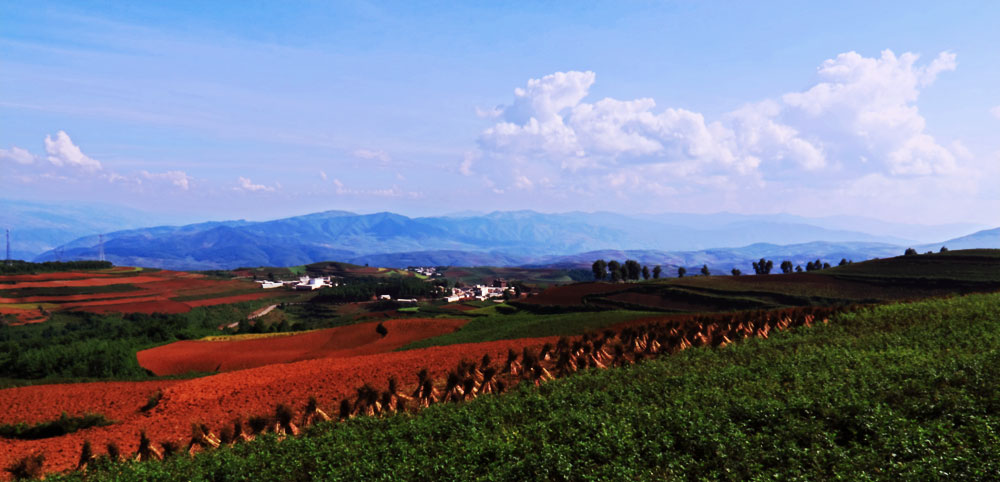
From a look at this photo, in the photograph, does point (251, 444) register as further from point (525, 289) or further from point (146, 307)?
point (525, 289)

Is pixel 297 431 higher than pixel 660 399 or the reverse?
the reverse

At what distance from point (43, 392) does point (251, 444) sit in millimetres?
19727

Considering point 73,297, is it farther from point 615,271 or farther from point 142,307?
point 615,271

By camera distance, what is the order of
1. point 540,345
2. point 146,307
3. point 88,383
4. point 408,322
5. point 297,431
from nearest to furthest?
point 297,431
point 540,345
point 88,383
point 408,322
point 146,307

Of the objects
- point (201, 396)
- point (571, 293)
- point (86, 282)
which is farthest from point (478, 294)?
point (201, 396)

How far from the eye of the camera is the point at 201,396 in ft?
74.6

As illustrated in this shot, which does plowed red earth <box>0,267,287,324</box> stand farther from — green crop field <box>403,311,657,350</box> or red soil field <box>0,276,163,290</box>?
green crop field <box>403,311,657,350</box>

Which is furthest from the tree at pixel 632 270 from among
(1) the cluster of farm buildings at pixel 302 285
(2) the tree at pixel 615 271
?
(1) the cluster of farm buildings at pixel 302 285

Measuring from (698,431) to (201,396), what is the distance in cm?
2156

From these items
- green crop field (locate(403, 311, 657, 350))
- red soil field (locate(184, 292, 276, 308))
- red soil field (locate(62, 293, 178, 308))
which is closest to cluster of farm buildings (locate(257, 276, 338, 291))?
red soil field (locate(184, 292, 276, 308))

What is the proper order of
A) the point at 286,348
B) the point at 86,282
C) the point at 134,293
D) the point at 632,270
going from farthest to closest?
the point at 632,270 → the point at 86,282 → the point at 134,293 → the point at 286,348

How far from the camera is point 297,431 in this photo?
1512cm

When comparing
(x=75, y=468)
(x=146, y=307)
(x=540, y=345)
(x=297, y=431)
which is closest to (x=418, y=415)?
(x=297, y=431)

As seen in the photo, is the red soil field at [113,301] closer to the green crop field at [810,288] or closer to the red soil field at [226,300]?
the red soil field at [226,300]
